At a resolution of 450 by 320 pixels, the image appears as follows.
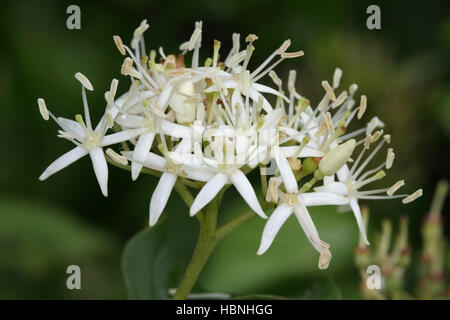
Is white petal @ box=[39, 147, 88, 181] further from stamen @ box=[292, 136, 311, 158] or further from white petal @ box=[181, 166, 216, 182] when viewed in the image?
stamen @ box=[292, 136, 311, 158]

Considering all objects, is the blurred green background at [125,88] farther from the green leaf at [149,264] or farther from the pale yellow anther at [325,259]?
the pale yellow anther at [325,259]

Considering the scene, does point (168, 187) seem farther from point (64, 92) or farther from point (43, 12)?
point (43, 12)

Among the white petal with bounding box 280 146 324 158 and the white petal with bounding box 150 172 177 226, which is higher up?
the white petal with bounding box 280 146 324 158

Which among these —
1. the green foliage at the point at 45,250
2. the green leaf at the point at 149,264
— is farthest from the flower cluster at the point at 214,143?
the green foliage at the point at 45,250

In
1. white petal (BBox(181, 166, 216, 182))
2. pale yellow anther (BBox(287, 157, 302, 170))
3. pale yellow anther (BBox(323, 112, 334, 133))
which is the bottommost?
white petal (BBox(181, 166, 216, 182))

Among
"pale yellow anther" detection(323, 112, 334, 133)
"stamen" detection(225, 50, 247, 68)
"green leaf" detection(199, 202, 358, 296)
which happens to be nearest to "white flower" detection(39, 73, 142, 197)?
"stamen" detection(225, 50, 247, 68)

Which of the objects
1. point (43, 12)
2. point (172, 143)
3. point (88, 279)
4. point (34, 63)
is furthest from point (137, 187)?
point (172, 143)

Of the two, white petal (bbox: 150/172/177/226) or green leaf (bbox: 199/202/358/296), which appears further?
green leaf (bbox: 199/202/358/296)
